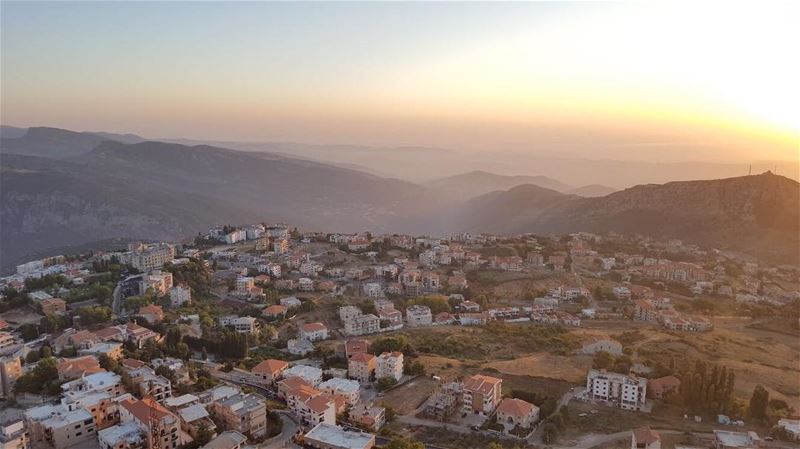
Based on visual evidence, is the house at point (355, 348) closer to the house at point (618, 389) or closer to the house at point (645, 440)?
the house at point (618, 389)

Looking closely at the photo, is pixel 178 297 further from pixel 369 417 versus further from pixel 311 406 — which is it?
pixel 369 417

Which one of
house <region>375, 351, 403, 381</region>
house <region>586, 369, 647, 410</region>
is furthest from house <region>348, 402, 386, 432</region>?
house <region>586, 369, 647, 410</region>

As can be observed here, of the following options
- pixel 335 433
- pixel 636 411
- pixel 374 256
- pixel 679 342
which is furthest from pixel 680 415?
pixel 374 256

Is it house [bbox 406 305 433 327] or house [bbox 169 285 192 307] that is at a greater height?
house [bbox 169 285 192 307]

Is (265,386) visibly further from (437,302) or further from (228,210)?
(228,210)

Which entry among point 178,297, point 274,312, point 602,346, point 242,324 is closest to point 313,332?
point 274,312

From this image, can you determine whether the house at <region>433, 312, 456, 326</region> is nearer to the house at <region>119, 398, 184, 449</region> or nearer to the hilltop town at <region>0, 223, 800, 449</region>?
the hilltop town at <region>0, 223, 800, 449</region>
